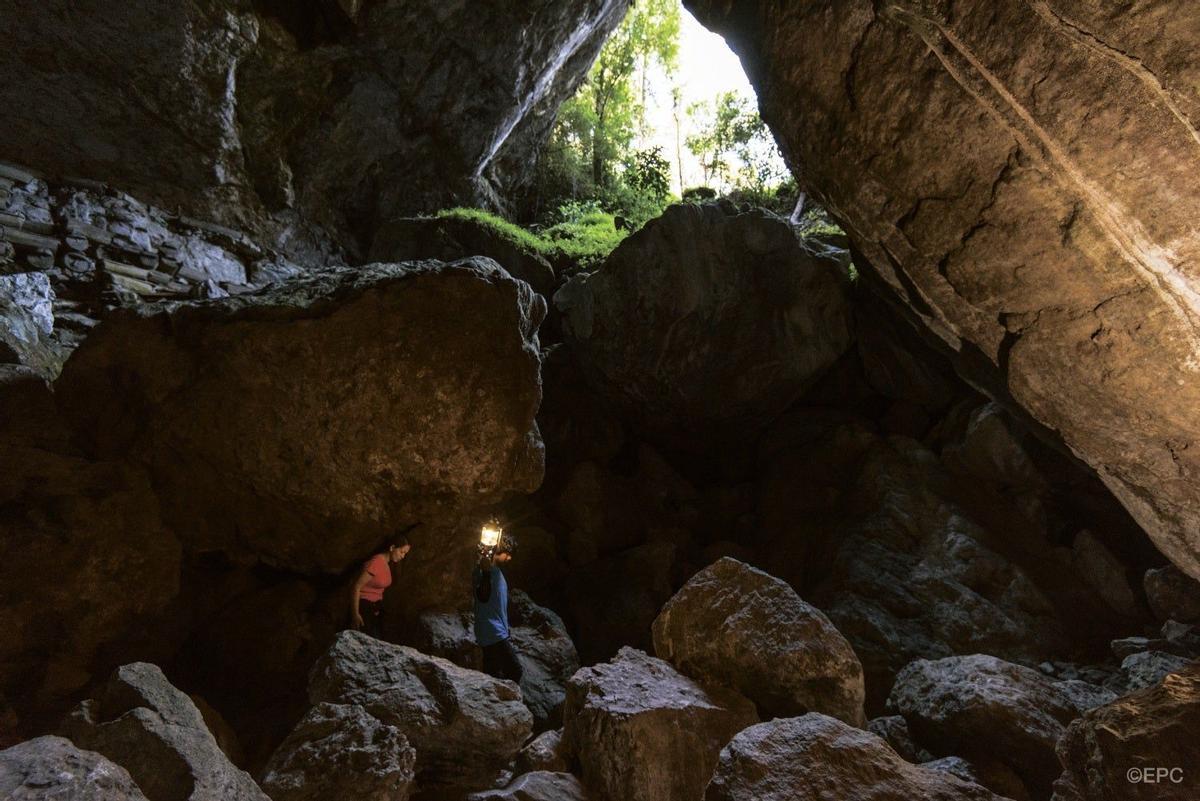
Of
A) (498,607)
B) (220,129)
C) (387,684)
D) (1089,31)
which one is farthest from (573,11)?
(387,684)

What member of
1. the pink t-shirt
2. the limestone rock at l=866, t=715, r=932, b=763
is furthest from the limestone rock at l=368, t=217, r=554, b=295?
the limestone rock at l=866, t=715, r=932, b=763

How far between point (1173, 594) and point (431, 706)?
9090 millimetres

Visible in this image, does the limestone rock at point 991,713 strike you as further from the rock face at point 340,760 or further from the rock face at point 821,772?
the rock face at point 340,760

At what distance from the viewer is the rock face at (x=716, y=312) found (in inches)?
412

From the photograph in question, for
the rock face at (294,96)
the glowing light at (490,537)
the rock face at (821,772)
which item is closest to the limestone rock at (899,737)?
the rock face at (821,772)

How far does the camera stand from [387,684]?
405 cm

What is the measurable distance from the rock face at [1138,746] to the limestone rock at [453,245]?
1152 centimetres

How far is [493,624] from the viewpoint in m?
5.94

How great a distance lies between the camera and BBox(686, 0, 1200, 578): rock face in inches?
136

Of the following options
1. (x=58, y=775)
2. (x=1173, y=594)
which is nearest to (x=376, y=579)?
(x=58, y=775)

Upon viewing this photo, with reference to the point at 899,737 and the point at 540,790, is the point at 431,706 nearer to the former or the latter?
the point at 540,790

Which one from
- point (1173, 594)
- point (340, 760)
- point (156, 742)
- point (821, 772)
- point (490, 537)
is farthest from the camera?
point (1173, 594)

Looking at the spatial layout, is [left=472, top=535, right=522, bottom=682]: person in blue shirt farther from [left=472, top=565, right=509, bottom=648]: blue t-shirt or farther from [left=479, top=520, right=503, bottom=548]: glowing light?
[left=479, top=520, right=503, bottom=548]: glowing light

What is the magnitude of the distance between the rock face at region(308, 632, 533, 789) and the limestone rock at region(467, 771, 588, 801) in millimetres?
328
